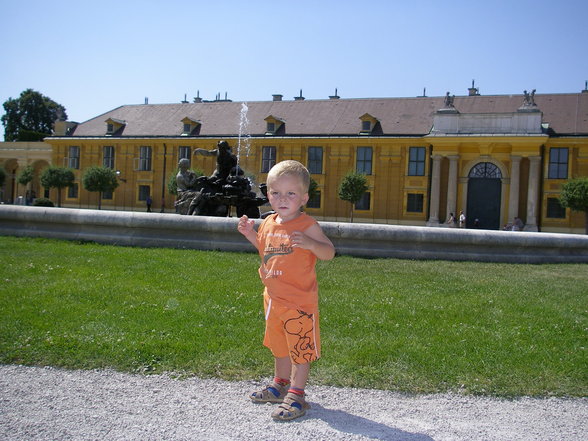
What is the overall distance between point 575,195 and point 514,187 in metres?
4.83

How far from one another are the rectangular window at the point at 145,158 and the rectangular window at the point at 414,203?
71.2 ft

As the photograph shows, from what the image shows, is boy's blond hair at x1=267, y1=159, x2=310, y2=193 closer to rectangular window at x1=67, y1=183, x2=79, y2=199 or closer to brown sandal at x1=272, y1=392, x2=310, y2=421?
brown sandal at x1=272, y1=392, x2=310, y2=421

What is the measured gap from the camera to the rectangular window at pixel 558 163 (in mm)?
36469

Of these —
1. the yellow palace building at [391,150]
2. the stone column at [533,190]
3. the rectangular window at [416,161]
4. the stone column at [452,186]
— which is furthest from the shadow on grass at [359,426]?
the rectangular window at [416,161]

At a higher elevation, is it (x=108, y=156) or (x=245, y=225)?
(x=108, y=156)

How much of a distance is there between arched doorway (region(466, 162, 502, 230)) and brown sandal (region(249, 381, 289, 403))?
36482 millimetres

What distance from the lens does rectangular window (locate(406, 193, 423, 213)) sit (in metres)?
39.4

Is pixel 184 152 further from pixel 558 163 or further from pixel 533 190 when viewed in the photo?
pixel 558 163

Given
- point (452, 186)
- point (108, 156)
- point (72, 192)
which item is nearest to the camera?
point (452, 186)

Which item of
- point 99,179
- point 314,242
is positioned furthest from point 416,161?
point 314,242

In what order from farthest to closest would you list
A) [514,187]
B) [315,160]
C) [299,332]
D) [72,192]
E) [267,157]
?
[72,192] < [267,157] < [315,160] < [514,187] < [299,332]

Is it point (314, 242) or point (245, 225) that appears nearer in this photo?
point (314, 242)

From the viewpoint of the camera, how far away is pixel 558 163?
120 feet

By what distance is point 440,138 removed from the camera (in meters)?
37.5
